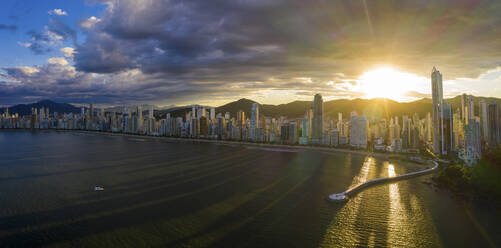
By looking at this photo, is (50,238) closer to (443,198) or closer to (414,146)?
(443,198)

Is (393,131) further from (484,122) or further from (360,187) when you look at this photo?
(360,187)

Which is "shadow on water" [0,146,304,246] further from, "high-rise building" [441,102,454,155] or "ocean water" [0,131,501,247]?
"high-rise building" [441,102,454,155]

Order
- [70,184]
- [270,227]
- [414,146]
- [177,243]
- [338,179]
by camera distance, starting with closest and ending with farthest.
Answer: [177,243] → [270,227] → [70,184] → [338,179] → [414,146]

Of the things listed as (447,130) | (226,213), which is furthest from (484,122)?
(226,213)

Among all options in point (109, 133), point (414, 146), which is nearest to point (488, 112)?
point (414, 146)

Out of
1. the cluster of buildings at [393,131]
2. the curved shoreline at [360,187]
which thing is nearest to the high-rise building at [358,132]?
the cluster of buildings at [393,131]
